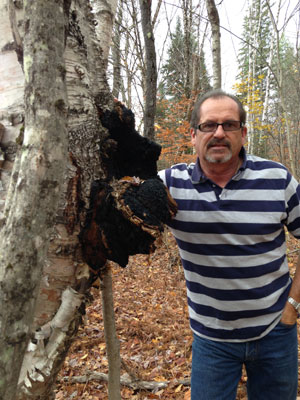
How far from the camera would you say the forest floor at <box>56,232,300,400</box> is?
289cm

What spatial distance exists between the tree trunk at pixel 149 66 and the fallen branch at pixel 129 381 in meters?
2.67

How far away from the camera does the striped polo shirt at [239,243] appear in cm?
169

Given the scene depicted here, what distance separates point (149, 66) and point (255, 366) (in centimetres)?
271

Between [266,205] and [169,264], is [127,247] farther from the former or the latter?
[169,264]

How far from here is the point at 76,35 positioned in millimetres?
1089

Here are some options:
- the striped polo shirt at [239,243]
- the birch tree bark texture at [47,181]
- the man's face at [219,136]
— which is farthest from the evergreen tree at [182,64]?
the birch tree bark texture at [47,181]

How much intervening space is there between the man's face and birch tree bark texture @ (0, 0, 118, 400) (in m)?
0.75

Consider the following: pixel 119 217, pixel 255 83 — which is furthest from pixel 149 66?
pixel 255 83

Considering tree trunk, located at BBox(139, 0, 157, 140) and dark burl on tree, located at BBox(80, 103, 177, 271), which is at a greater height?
tree trunk, located at BBox(139, 0, 157, 140)

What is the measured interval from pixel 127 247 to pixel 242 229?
0.87 meters

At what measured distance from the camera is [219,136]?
1.73 meters

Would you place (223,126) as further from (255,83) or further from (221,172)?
(255,83)

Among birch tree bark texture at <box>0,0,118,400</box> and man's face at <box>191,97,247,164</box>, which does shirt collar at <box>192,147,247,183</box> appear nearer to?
man's face at <box>191,97,247,164</box>

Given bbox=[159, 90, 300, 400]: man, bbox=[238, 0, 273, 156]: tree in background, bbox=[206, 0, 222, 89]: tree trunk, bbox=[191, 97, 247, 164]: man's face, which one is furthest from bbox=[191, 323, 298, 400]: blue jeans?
bbox=[238, 0, 273, 156]: tree in background
